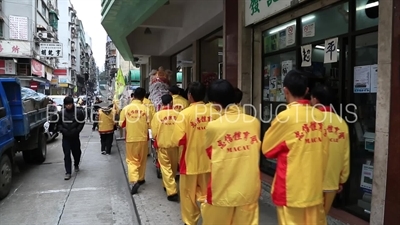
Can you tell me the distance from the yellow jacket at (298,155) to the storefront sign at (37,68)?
1102 inches

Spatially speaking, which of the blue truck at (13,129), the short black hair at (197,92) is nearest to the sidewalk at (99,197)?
the blue truck at (13,129)

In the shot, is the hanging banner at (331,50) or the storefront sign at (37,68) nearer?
the hanging banner at (331,50)

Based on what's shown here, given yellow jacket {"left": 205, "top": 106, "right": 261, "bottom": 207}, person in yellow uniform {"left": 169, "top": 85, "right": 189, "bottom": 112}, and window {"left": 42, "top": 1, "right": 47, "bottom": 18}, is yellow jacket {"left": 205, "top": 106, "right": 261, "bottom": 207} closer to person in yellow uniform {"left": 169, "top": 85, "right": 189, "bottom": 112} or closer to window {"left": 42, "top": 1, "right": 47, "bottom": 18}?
person in yellow uniform {"left": 169, "top": 85, "right": 189, "bottom": 112}

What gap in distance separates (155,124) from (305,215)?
122 inches

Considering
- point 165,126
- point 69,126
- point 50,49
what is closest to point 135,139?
point 165,126

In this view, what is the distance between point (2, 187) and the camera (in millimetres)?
5359

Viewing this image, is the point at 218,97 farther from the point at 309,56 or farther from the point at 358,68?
the point at 309,56

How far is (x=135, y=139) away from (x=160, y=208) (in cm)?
129

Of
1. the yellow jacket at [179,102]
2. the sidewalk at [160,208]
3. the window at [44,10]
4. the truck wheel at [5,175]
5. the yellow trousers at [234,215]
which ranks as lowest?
the sidewalk at [160,208]

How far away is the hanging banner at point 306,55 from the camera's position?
4.29 meters

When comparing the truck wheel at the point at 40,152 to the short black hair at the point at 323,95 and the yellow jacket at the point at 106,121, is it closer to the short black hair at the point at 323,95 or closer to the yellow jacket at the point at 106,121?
the yellow jacket at the point at 106,121

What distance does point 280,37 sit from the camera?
196 inches

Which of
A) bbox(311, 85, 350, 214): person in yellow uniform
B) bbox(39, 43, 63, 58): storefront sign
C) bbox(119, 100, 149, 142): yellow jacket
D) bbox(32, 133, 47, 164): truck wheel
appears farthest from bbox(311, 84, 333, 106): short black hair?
bbox(39, 43, 63, 58): storefront sign

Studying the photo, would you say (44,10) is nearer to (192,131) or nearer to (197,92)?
(197,92)
